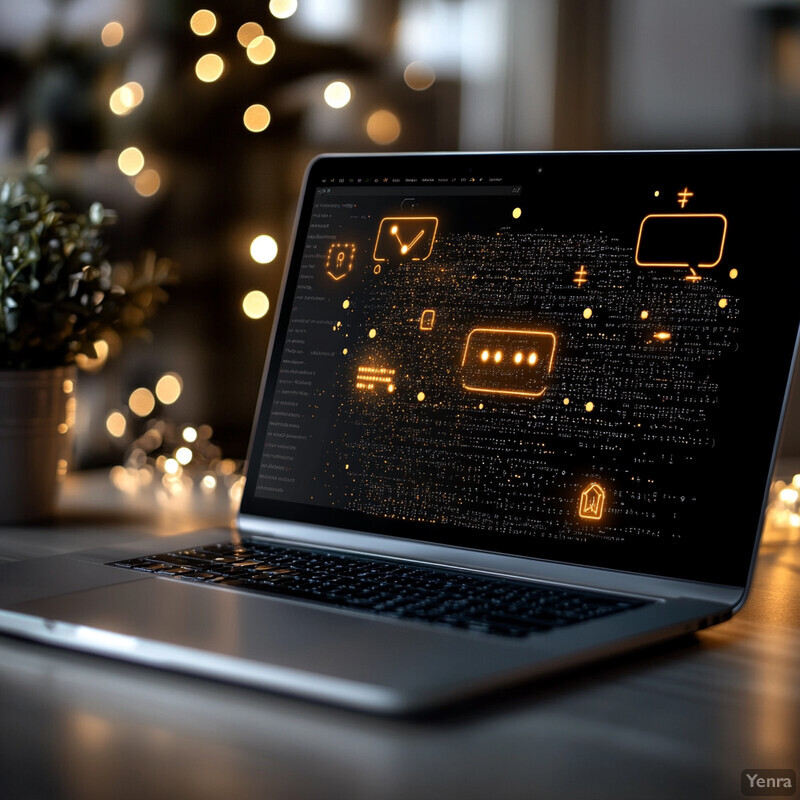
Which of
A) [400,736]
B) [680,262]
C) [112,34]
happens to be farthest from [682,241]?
[112,34]

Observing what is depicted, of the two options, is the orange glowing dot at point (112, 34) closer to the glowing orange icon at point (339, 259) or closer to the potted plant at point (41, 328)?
the potted plant at point (41, 328)

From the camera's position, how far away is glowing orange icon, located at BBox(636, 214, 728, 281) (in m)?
0.74

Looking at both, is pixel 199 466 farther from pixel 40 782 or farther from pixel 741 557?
pixel 40 782

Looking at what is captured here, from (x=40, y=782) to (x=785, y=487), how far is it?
904mm

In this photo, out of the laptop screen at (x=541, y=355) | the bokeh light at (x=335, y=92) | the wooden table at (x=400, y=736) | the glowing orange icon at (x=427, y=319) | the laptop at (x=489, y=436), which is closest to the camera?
the wooden table at (x=400, y=736)

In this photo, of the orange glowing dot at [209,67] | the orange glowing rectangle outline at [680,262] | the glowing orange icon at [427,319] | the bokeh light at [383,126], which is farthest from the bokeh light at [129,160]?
the orange glowing rectangle outline at [680,262]

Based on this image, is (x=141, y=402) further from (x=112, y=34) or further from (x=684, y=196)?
(x=684, y=196)

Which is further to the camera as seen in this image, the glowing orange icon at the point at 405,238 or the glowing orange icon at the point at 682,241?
the glowing orange icon at the point at 405,238

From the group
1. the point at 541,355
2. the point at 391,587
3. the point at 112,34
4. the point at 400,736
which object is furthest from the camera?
the point at 112,34

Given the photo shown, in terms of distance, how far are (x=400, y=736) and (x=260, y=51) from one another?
144 centimetres

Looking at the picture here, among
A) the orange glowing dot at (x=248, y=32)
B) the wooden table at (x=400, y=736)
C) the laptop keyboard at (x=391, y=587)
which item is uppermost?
the orange glowing dot at (x=248, y=32)

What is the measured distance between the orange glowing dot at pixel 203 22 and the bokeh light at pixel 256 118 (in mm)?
135

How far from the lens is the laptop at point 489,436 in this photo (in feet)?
1.97

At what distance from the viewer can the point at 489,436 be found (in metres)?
0.80
